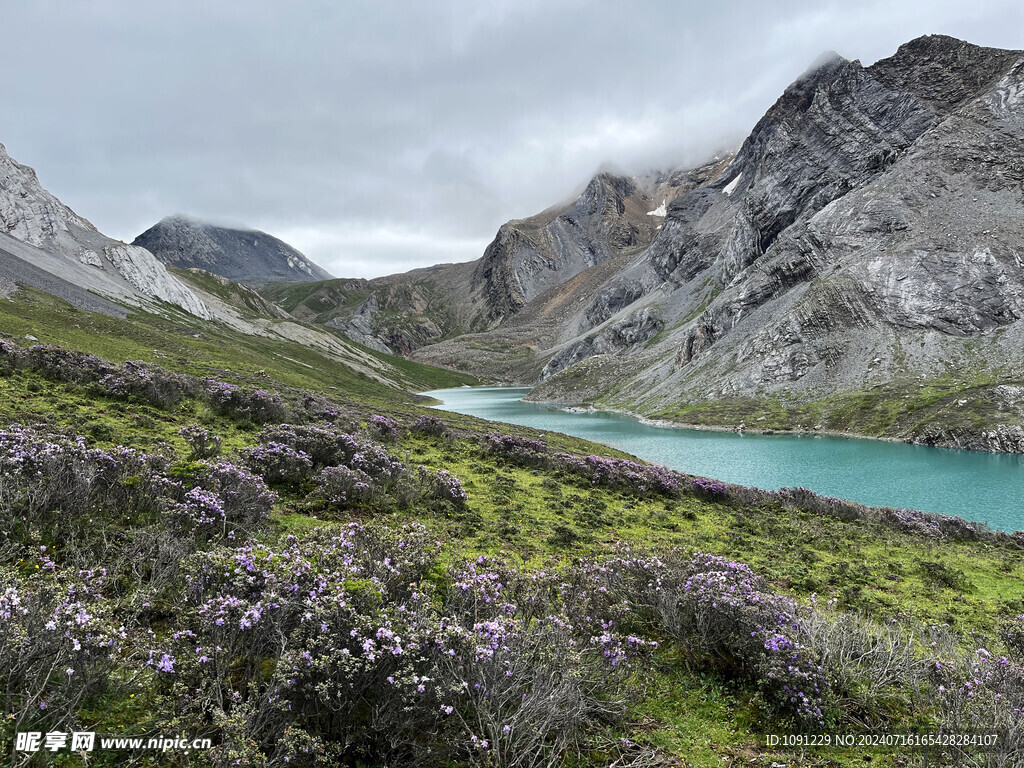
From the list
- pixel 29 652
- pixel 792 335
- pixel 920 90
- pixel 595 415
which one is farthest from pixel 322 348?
pixel 920 90

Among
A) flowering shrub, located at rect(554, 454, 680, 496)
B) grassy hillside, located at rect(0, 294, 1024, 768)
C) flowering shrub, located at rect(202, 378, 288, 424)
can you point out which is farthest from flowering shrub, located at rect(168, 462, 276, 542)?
flowering shrub, located at rect(554, 454, 680, 496)

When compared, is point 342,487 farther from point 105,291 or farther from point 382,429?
point 105,291

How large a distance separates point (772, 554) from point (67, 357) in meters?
31.5

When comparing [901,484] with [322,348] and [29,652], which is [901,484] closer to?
[29,652]

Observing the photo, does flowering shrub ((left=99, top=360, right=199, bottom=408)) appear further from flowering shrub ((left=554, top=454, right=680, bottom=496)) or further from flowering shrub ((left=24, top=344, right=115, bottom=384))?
flowering shrub ((left=554, top=454, right=680, bottom=496))

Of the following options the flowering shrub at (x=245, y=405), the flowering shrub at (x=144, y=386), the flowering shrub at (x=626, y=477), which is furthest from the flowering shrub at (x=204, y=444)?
the flowering shrub at (x=626, y=477)

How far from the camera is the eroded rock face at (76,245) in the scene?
98.4 metres

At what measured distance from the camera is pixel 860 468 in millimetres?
44562

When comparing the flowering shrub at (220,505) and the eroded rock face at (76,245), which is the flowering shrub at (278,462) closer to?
the flowering shrub at (220,505)

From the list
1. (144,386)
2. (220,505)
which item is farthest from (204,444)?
(144,386)

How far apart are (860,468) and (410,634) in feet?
174

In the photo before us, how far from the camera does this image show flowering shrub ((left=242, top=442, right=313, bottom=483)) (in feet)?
Answer: 43.6

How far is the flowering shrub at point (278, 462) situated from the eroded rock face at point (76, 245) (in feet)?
353

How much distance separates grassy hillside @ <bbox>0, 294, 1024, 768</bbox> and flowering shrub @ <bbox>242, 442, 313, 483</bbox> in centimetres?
7
